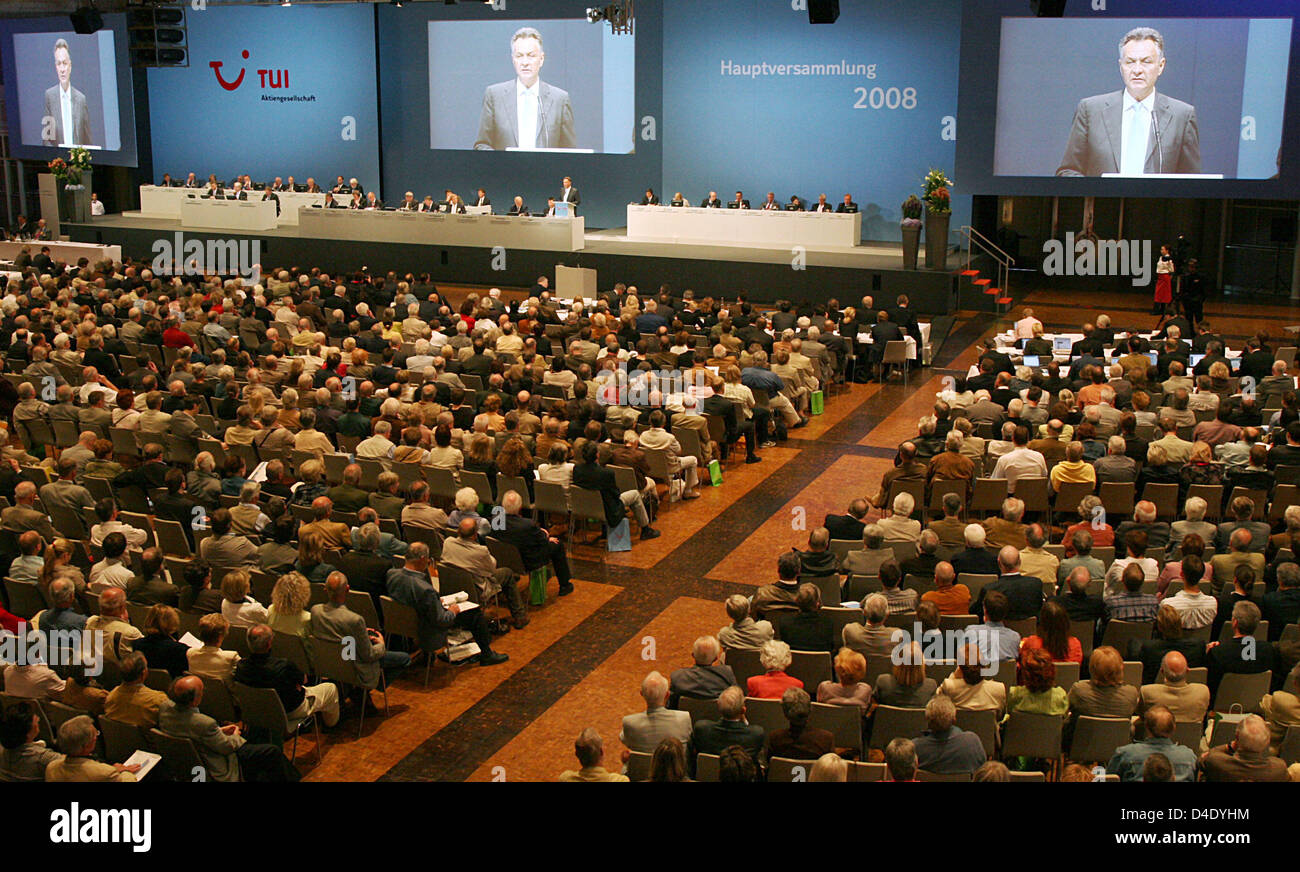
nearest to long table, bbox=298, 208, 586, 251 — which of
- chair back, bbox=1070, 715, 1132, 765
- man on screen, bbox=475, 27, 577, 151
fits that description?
man on screen, bbox=475, 27, 577, 151

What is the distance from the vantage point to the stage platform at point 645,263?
20.2m

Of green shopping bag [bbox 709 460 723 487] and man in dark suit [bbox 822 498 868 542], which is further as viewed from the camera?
green shopping bag [bbox 709 460 723 487]

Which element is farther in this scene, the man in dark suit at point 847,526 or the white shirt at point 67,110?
the white shirt at point 67,110

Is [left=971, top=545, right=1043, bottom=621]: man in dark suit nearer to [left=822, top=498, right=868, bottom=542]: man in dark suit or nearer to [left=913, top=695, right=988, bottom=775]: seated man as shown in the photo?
[left=822, top=498, right=868, bottom=542]: man in dark suit

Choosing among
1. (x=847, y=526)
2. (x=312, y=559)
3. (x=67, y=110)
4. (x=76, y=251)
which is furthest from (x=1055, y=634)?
(x=67, y=110)

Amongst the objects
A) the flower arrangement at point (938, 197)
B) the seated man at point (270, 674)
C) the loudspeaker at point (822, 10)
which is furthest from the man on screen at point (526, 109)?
the seated man at point (270, 674)

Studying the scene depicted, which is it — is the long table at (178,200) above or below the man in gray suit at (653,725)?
above

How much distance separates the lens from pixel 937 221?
19.9m

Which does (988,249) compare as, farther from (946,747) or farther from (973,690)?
(946,747)

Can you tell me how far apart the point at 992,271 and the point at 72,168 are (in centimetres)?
2020

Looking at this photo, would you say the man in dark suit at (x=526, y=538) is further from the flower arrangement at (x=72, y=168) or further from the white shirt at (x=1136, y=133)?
the flower arrangement at (x=72, y=168)

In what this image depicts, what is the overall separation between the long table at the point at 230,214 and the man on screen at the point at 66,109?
6330mm

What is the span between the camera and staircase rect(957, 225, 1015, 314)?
20703 mm

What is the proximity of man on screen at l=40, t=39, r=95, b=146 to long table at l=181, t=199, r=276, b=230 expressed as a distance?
633cm
